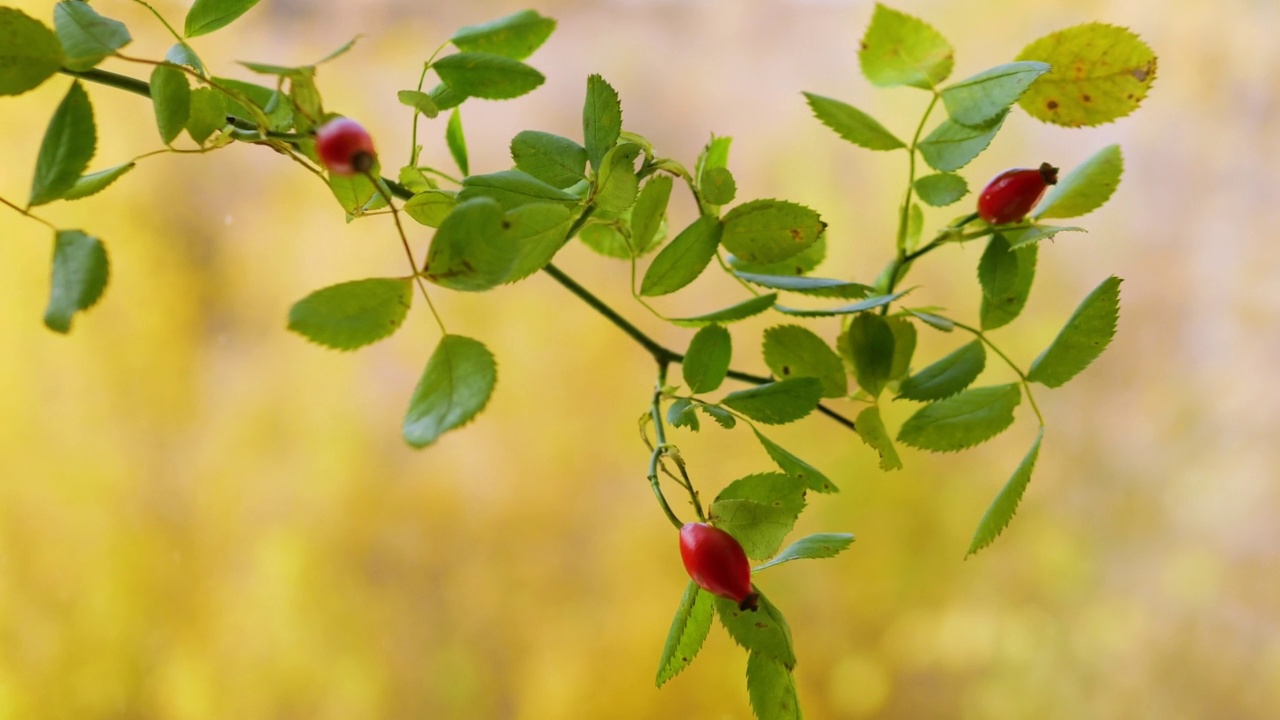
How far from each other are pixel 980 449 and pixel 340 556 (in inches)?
25.7

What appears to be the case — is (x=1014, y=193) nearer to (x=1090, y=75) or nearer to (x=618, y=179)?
(x=1090, y=75)

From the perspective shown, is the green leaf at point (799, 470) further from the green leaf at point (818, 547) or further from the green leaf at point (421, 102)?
the green leaf at point (421, 102)

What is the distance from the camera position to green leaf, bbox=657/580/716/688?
334 mm

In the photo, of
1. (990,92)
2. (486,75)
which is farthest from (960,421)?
(486,75)

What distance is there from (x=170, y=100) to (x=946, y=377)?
1.01 feet

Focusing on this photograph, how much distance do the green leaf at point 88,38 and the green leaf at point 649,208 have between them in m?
0.17

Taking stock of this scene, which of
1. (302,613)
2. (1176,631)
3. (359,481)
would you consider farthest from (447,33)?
(1176,631)

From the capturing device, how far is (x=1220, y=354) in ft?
3.20

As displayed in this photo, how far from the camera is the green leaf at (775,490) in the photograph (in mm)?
339

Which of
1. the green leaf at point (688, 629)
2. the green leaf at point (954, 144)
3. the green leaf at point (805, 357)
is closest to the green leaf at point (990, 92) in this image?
the green leaf at point (954, 144)

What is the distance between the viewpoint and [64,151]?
0.28m

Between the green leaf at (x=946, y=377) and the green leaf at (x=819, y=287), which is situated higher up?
the green leaf at (x=819, y=287)

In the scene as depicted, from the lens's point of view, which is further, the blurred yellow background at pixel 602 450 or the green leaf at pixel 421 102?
the blurred yellow background at pixel 602 450

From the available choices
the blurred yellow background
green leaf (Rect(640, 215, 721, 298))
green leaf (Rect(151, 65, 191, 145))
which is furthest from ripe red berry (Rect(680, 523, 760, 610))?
the blurred yellow background
